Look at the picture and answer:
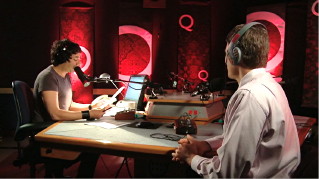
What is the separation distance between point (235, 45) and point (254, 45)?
0.27 feet

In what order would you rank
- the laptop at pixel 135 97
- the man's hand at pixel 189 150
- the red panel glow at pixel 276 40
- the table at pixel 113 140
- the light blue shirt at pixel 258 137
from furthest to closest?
the red panel glow at pixel 276 40 < the laptop at pixel 135 97 < the table at pixel 113 140 < the man's hand at pixel 189 150 < the light blue shirt at pixel 258 137

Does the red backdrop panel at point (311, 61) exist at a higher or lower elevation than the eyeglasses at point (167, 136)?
higher

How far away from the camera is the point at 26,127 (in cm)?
221

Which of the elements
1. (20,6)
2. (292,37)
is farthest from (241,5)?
(20,6)

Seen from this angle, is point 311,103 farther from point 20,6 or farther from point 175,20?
point 20,6

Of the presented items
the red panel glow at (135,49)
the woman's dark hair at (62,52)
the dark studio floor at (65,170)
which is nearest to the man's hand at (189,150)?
the woman's dark hair at (62,52)

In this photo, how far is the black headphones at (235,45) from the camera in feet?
4.05

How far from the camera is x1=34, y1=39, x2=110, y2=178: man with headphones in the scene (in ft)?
7.47

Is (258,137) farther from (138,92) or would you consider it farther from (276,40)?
(276,40)

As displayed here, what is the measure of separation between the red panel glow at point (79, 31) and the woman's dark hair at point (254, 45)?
14.7 feet

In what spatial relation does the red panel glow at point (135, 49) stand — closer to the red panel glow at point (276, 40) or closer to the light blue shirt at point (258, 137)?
the red panel glow at point (276, 40)

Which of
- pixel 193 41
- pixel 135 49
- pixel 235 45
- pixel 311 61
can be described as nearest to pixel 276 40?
pixel 311 61

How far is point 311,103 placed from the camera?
15.0 feet

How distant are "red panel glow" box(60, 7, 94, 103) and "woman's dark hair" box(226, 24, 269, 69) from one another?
4477mm
